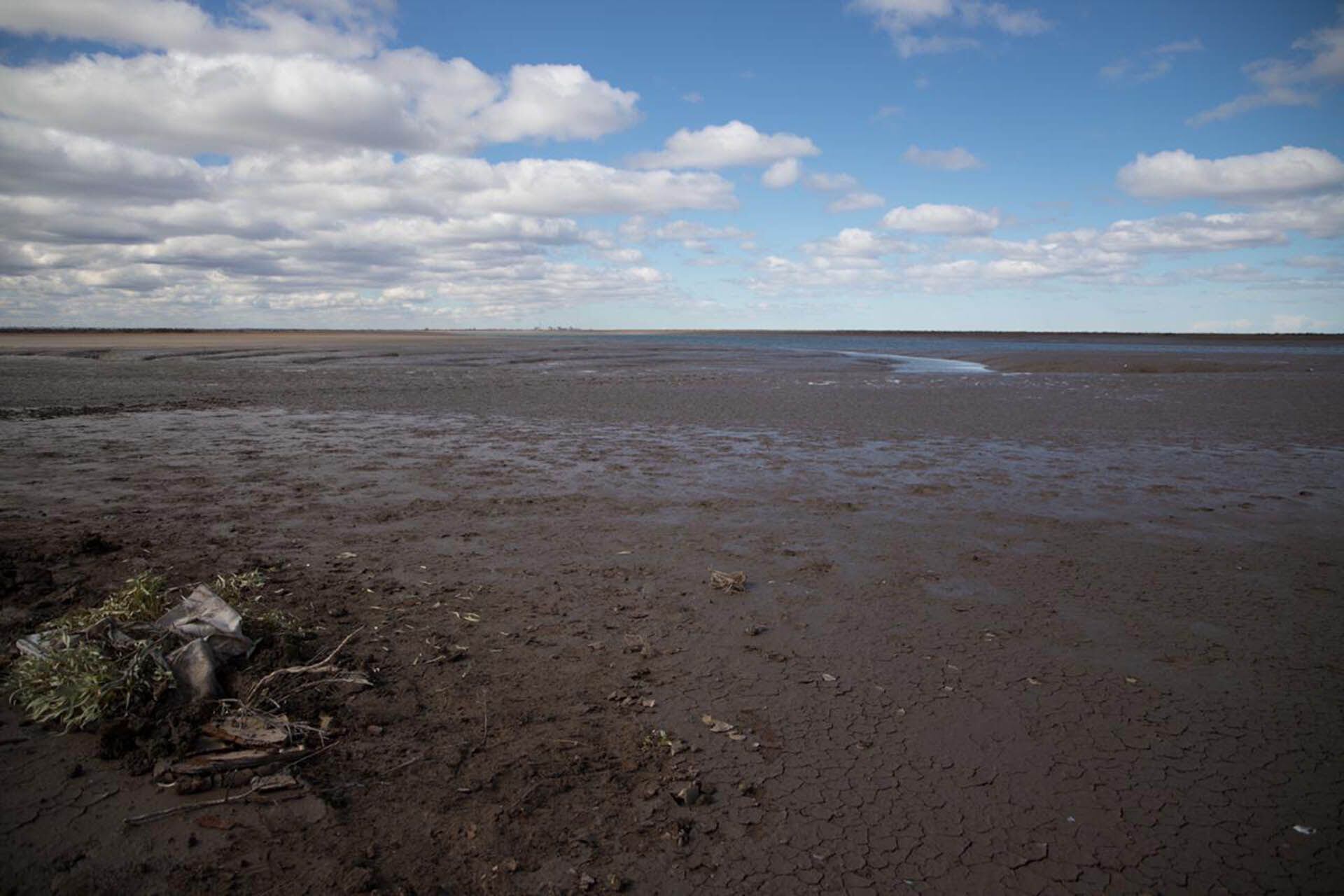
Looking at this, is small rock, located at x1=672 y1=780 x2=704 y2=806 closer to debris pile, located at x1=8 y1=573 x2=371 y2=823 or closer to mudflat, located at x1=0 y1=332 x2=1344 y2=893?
mudflat, located at x1=0 y1=332 x2=1344 y2=893

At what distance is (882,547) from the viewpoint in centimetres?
737

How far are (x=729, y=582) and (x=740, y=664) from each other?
1325mm

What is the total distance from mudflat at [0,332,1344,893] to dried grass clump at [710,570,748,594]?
23 centimetres

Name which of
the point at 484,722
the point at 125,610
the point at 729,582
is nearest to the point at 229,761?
the point at 484,722

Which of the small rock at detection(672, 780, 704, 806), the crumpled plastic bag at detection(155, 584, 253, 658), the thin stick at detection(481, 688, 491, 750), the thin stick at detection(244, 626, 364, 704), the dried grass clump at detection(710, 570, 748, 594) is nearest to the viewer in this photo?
the small rock at detection(672, 780, 704, 806)

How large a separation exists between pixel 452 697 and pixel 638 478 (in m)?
6.27

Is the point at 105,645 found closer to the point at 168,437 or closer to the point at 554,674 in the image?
the point at 554,674

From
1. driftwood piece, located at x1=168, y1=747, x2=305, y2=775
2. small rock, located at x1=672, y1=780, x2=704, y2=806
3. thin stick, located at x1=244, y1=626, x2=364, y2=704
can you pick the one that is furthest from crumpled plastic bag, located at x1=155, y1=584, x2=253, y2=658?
small rock, located at x1=672, y1=780, x2=704, y2=806

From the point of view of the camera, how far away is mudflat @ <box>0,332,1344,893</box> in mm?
3162

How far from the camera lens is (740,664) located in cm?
492

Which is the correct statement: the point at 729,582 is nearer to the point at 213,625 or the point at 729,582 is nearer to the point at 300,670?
the point at 300,670

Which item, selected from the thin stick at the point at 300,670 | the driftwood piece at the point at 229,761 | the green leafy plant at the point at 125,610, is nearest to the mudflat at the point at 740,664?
the driftwood piece at the point at 229,761

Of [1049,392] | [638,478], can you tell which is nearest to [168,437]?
[638,478]

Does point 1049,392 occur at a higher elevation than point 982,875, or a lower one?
higher
